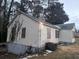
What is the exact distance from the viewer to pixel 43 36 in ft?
63.7

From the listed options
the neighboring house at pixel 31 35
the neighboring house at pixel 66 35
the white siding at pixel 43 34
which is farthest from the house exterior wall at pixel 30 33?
the neighboring house at pixel 66 35

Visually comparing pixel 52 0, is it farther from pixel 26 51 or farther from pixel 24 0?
pixel 26 51

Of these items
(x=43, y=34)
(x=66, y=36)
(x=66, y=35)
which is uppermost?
(x=43, y=34)

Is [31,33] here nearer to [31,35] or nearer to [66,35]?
[31,35]

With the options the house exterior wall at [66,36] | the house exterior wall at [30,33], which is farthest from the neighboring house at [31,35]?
the house exterior wall at [66,36]

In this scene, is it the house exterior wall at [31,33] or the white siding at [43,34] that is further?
the white siding at [43,34]

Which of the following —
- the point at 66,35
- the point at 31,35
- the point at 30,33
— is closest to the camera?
the point at 31,35

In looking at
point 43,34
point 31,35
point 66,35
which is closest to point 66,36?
point 66,35

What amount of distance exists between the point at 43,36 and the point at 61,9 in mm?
23805

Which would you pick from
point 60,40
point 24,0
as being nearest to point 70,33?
point 60,40

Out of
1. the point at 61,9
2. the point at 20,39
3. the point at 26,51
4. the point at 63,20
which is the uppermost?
the point at 61,9

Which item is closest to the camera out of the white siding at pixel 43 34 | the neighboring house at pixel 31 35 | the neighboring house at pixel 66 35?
the neighboring house at pixel 31 35

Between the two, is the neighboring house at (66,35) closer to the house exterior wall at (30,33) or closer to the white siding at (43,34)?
the white siding at (43,34)

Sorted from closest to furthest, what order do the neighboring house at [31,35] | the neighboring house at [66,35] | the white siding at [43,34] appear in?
1. the neighboring house at [31,35]
2. the white siding at [43,34]
3. the neighboring house at [66,35]
